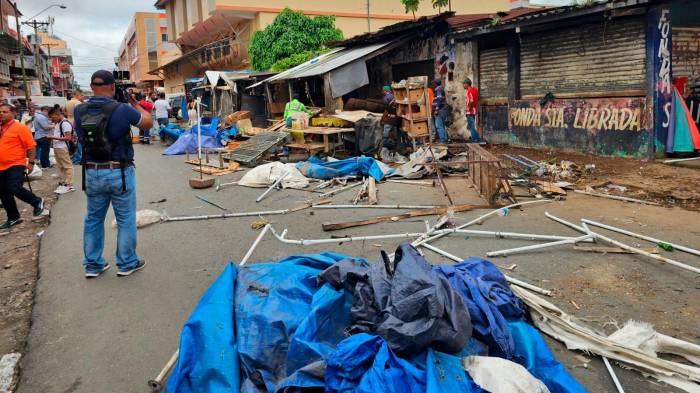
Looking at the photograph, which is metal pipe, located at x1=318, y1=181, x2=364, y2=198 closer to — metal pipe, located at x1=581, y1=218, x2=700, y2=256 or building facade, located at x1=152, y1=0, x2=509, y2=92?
metal pipe, located at x1=581, y1=218, x2=700, y2=256

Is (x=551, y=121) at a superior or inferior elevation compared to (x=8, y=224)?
superior

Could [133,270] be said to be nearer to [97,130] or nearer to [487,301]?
[97,130]

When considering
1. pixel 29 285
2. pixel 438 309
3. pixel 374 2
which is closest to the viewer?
pixel 438 309

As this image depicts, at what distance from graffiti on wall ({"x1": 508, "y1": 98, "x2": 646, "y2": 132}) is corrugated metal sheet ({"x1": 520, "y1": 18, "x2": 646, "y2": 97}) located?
0.85ft

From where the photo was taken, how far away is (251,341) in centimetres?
280

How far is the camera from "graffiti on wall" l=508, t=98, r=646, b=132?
32.6ft

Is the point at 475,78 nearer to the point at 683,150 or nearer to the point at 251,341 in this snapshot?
the point at 683,150

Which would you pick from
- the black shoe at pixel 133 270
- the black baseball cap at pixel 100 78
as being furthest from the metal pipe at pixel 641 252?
the black baseball cap at pixel 100 78

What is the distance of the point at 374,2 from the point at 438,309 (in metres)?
31.1

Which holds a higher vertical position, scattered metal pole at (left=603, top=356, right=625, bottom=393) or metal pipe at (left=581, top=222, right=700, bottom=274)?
metal pipe at (left=581, top=222, right=700, bottom=274)

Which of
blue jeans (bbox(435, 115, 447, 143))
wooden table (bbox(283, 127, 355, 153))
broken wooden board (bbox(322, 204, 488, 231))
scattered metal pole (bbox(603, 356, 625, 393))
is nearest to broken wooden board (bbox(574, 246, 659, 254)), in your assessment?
broken wooden board (bbox(322, 204, 488, 231))

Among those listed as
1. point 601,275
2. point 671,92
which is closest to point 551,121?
point 671,92

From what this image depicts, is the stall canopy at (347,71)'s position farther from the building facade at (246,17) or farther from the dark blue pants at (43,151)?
the building facade at (246,17)

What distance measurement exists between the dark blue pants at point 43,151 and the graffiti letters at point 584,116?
12.9 m
